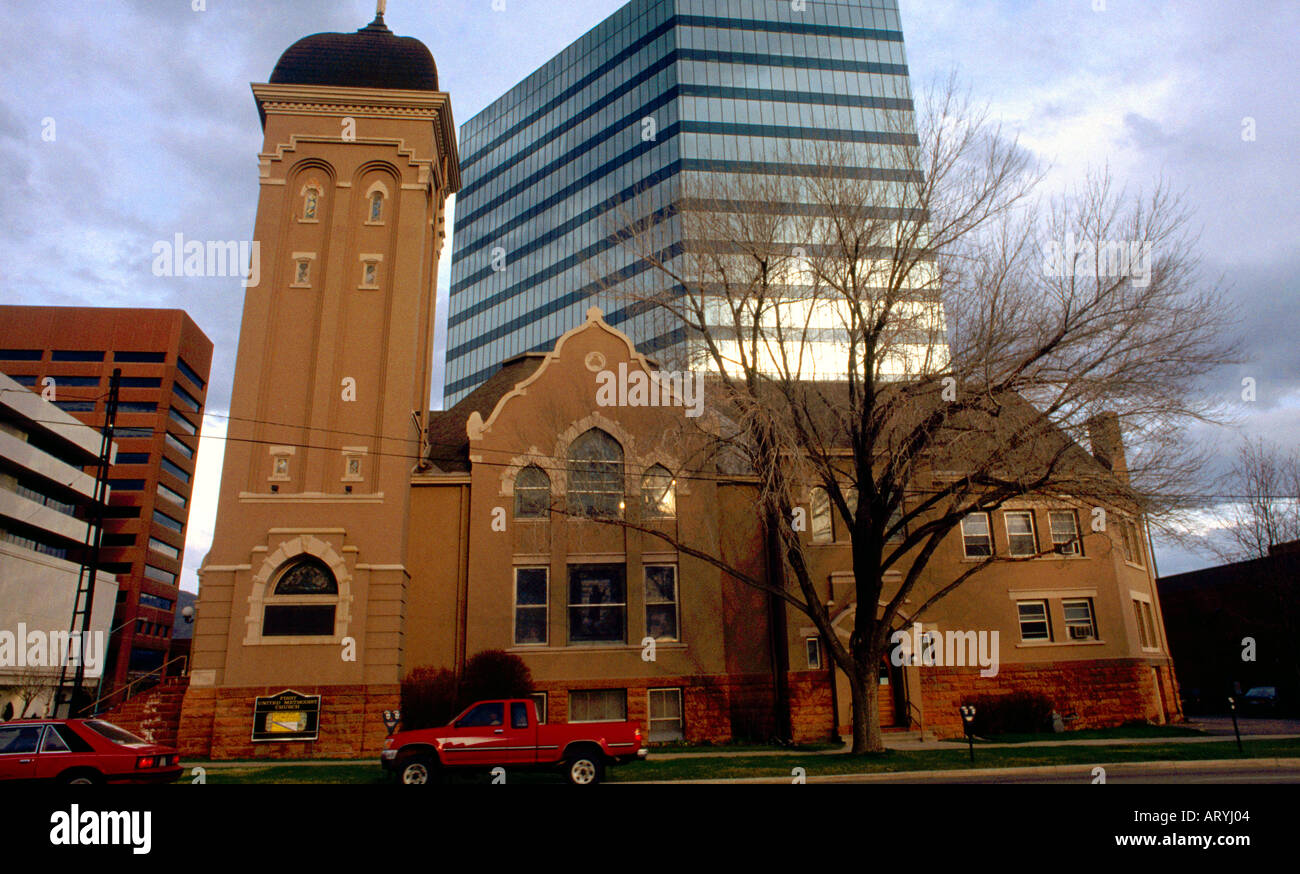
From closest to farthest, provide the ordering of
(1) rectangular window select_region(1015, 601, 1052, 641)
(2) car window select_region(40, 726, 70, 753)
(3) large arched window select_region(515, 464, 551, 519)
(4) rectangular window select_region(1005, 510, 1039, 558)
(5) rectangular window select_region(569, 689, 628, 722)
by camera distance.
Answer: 1. (2) car window select_region(40, 726, 70, 753)
2. (5) rectangular window select_region(569, 689, 628, 722)
3. (3) large arched window select_region(515, 464, 551, 519)
4. (1) rectangular window select_region(1015, 601, 1052, 641)
5. (4) rectangular window select_region(1005, 510, 1039, 558)

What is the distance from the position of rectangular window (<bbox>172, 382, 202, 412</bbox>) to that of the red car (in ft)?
266

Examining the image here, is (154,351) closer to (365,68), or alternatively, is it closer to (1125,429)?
(365,68)

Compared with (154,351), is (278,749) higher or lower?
lower

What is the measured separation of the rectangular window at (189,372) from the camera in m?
84.9

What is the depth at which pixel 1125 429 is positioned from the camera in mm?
16781

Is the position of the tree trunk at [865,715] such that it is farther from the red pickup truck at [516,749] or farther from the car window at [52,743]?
the car window at [52,743]

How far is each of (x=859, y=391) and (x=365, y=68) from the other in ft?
70.9

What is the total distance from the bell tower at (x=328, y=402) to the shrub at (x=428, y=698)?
0.68 m

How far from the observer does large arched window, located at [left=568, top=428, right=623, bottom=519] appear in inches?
969

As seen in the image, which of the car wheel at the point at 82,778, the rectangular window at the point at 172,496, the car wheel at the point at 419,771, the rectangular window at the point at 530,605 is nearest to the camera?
the car wheel at the point at 82,778

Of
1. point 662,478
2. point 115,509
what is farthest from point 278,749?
point 115,509

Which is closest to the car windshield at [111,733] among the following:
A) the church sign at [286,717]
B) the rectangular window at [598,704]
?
the church sign at [286,717]

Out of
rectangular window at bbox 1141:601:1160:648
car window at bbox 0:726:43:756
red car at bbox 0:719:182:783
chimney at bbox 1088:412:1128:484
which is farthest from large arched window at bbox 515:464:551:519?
rectangular window at bbox 1141:601:1160:648

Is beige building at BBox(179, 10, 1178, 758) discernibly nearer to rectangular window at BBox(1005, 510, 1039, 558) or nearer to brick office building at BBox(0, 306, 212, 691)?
rectangular window at BBox(1005, 510, 1039, 558)
